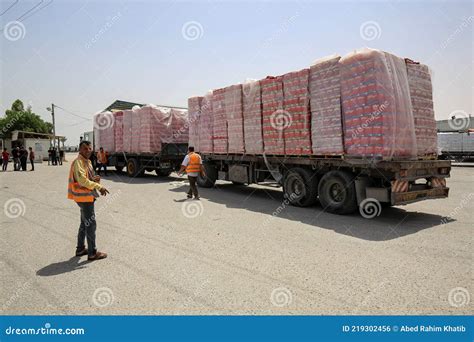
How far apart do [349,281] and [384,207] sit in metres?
5.34

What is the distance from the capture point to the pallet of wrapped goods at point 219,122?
11.6 m

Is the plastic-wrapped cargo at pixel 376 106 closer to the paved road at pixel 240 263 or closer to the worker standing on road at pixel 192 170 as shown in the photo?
the paved road at pixel 240 263

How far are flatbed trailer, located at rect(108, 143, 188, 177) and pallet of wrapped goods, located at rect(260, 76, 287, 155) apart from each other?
23.2 ft

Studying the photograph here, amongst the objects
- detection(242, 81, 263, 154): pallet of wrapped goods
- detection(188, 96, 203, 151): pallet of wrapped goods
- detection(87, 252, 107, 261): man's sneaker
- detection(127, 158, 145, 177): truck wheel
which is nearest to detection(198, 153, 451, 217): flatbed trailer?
detection(242, 81, 263, 154): pallet of wrapped goods

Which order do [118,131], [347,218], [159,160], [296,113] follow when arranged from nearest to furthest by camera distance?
[347,218] < [296,113] < [159,160] < [118,131]

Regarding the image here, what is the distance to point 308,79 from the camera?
8.39 metres

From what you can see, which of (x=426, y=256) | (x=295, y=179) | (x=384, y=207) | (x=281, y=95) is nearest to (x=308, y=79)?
(x=281, y=95)

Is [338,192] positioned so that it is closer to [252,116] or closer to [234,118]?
[252,116]

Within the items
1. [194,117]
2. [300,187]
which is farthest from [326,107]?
[194,117]

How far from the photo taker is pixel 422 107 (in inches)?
303

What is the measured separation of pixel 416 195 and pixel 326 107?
8.82 feet

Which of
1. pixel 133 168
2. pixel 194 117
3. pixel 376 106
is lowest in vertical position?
pixel 133 168

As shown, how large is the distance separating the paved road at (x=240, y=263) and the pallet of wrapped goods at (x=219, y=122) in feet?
12.6

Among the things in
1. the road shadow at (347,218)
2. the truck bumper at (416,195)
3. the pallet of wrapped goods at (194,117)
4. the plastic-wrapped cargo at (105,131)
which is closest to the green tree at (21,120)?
the plastic-wrapped cargo at (105,131)
